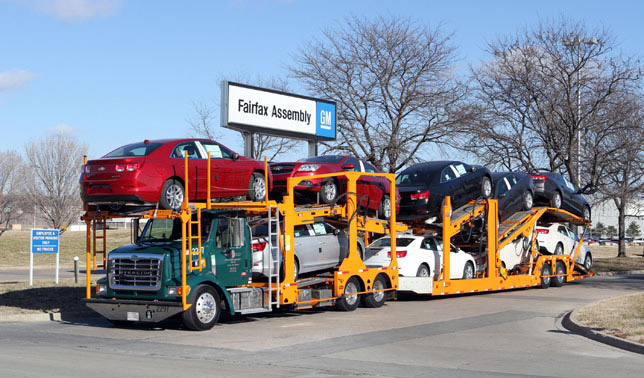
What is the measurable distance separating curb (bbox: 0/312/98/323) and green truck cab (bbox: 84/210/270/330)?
6.89 feet

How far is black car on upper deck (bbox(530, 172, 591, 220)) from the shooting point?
22.8m

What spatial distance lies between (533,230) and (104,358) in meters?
15.5

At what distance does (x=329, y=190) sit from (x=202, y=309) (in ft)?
14.6

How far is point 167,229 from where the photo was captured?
46.8 feet

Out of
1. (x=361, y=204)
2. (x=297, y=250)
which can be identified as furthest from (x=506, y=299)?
(x=297, y=250)

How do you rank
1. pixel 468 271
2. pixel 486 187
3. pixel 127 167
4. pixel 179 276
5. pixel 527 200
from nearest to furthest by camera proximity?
pixel 127 167 < pixel 179 276 < pixel 486 187 < pixel 468 271 < pixel 527 200

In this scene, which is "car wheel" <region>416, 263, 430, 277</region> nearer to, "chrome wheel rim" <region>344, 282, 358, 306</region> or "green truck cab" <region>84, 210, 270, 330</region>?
"chrome wheel rim" <region>344, 282, 358, 306</region>

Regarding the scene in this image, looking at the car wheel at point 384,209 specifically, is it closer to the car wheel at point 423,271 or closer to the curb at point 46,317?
the car wheel at point 423,271

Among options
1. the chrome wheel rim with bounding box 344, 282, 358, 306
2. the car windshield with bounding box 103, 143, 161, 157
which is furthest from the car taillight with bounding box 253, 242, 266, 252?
the car windshield with bounding box 103, 143, 161, 157

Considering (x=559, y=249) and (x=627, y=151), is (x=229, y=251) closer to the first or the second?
(x=559, y=249)

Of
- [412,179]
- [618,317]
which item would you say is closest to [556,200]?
[412,179]

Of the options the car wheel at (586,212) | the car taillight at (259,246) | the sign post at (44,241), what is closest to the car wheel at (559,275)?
the car wheel at (586,212)

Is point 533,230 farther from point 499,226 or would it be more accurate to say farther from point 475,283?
point 475,283

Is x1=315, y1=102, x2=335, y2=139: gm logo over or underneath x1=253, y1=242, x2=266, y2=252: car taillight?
over
